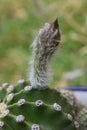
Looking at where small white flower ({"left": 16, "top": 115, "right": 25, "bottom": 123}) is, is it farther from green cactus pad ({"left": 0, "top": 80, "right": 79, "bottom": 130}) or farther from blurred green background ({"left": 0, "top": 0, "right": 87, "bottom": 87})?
blurred green background ({"left": 0, "top": 0, "right": 87, "bottom": 87})

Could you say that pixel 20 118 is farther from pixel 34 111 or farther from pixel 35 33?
pixel 35 33

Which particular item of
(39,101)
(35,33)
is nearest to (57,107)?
(39,101)

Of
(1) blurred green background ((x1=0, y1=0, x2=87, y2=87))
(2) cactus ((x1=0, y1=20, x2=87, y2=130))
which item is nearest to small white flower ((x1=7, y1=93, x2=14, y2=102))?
(2) cactus ((x1=0, y1=20, x2=87, y2=130))

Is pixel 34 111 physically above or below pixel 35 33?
below

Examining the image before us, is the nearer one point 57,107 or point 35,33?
point 57,107

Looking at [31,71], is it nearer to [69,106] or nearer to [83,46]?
[69,106]

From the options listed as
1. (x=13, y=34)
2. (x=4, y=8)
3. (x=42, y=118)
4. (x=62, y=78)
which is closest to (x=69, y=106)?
(x=42, y=118)
